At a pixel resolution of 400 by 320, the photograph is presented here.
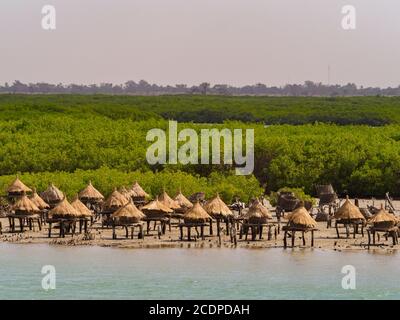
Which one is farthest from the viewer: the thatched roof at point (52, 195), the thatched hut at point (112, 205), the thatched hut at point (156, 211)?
the thatched roof at point (52, 195)

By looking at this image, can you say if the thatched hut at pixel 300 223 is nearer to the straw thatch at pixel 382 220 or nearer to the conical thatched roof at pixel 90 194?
the straw thatch at pixel 382 220

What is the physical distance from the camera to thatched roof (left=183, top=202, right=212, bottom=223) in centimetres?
4525

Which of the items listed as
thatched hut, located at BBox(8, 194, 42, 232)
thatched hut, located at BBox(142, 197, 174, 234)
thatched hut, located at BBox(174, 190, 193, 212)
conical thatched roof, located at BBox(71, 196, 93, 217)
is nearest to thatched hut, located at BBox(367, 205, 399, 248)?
thatched hut, located at BBox(174, 190, 193, 212)

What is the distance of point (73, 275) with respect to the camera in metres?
40.0

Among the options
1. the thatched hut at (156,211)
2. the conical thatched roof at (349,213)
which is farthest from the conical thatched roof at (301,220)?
the thatched hut at (156,211)

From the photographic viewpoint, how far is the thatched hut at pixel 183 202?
49.1m

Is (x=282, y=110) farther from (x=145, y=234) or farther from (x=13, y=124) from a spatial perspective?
(x=145, y=234)

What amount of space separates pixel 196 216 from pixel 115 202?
497cm

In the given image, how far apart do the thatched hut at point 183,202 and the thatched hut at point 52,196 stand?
5259mm

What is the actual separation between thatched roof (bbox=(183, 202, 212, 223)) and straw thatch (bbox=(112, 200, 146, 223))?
1.85m

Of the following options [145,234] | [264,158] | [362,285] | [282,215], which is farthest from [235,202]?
[362,285]

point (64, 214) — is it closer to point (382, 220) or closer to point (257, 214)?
point (257, 214)
